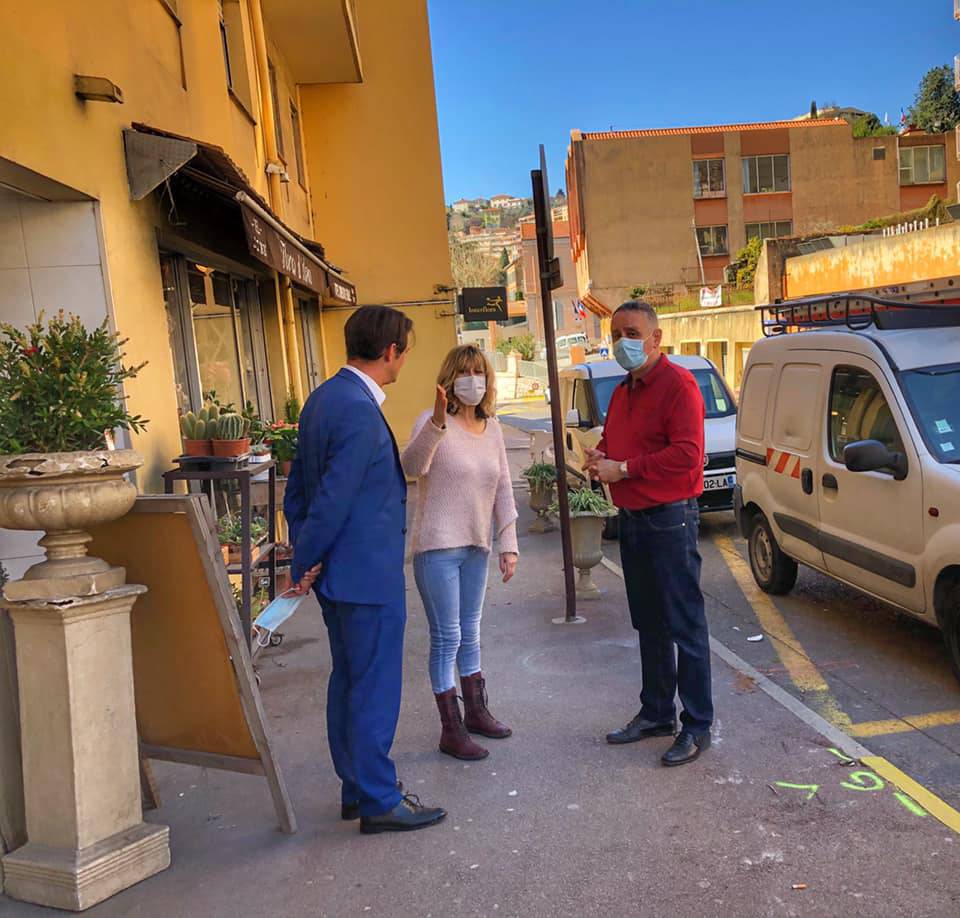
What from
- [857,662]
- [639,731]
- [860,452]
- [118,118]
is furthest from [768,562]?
[118,118]

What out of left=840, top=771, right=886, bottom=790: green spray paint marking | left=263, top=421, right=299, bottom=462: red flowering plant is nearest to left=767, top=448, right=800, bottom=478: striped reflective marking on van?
left=840, top=771, right=886, bottom=790: green spray paint marking

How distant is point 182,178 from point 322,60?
345 inches

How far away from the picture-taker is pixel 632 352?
12.8 ft

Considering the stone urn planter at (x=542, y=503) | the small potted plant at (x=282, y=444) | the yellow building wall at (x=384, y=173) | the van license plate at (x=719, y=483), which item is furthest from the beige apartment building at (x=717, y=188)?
the small potted plant at (x=282, y=444)

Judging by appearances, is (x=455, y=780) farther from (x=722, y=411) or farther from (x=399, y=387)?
(x=399, y=387)

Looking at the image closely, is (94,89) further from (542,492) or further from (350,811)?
(542,492)

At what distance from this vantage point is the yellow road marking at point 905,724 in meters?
4.09

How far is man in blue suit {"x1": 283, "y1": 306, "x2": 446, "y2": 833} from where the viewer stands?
317cm

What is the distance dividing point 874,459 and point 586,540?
243cm

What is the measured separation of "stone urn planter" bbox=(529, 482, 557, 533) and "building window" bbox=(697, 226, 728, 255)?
36206mm

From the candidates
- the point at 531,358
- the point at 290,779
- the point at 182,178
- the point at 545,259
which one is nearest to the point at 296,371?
the point at 182,178

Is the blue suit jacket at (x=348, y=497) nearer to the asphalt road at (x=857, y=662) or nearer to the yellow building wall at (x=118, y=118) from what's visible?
the yellow building wall at (x=118, y=118)

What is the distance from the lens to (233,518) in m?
6.14

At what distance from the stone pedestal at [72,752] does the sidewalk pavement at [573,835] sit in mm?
125
